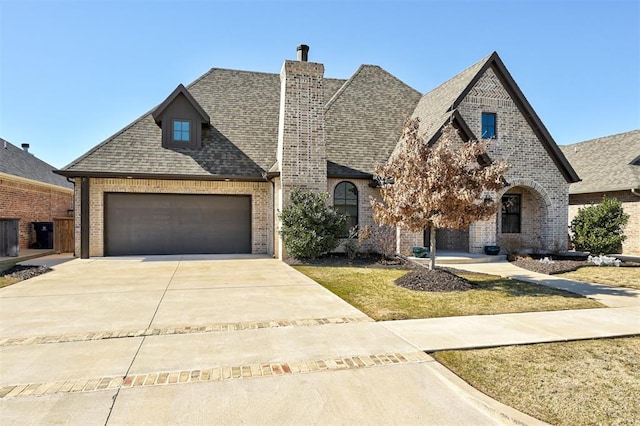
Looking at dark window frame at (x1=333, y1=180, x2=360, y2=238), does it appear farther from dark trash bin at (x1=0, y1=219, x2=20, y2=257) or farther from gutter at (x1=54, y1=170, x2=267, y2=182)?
dark trash bin at (x1=0, y1=219, x2=20, y2=257)

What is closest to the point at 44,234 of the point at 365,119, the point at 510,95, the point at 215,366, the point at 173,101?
the point at 173,101

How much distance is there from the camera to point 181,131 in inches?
650

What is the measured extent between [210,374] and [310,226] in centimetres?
948

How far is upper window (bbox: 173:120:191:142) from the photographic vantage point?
1647 cm

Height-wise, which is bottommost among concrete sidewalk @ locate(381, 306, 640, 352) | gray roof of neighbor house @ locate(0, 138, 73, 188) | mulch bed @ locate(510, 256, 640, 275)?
mulch bed @ locate(510, 256, 640, 275)

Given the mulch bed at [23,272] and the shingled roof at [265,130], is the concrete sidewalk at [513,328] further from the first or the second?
the mulch bed at [23,272]

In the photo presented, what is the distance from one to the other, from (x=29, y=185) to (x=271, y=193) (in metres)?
13.3

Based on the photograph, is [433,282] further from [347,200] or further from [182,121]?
[182,121]

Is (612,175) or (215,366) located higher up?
(612,175)

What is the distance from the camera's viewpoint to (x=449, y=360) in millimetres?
4488

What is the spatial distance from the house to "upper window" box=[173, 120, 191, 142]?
42 millimetres

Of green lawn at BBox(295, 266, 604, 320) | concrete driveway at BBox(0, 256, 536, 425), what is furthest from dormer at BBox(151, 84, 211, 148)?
concrete driveway at BBox(0, 256, 536, 425)

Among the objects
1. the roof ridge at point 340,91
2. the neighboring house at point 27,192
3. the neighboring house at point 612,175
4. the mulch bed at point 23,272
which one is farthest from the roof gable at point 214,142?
the neighboring house at point 612,175

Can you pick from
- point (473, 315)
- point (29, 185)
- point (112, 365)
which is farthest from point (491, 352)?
point (29, 185)
